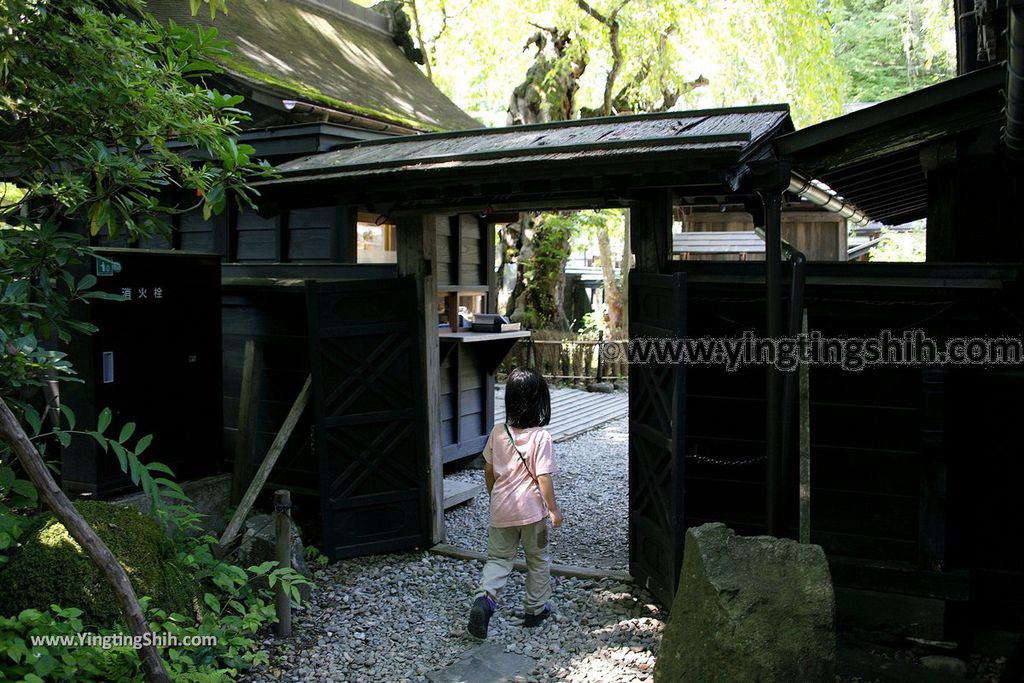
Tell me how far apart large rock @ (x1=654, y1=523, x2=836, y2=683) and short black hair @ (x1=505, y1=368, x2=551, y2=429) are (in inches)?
58.5

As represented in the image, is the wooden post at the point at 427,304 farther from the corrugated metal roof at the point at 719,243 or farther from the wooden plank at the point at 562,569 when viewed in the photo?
the corrugated metal roof at the point at 719,243

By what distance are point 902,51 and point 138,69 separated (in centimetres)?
2490

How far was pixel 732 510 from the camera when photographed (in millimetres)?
5977

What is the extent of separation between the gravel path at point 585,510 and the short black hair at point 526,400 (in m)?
2.03

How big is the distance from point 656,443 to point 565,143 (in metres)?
2.23

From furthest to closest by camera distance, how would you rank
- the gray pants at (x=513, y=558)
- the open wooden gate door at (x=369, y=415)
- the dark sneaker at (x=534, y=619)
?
1. the open wooden gate door at (x=369, y=415)
2. the dark sneaker at (x=534, y=619)
3. the gray pants at (x=513, y=558)

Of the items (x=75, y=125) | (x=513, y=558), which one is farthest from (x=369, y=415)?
(x=75, y=125)

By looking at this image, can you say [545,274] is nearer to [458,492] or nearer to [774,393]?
[458,492]

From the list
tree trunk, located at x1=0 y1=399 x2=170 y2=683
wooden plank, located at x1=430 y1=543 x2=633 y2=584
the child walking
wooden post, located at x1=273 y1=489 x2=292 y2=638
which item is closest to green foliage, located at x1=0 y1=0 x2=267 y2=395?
tree trunk, located at x1=0 y1=399 x2=170 y2=683

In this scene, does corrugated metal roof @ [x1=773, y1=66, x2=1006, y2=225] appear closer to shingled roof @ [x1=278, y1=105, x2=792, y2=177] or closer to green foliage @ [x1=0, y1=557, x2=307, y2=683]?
shingled roof @ [x1=278, y1=105, x2=792, y2=177]

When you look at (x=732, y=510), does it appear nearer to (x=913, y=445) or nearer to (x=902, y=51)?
(x=913, y=445)

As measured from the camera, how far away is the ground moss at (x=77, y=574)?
4320mm

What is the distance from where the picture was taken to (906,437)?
538 cm

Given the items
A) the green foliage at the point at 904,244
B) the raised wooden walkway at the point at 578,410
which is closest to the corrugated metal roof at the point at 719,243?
the raised wooden walkway at the point at 578,410
